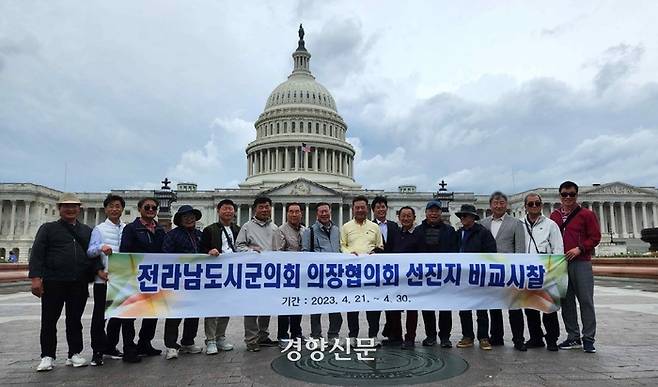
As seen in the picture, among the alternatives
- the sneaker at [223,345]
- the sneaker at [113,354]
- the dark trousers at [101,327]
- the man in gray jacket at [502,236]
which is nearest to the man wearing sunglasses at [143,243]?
the dark trousers at [101,327]

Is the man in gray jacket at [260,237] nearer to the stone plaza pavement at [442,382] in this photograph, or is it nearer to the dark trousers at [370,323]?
the stone plaza pavement at [442,382]

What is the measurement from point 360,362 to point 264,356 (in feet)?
5.09

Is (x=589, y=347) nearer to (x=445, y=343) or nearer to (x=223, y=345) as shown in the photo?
(x=445, y=343)

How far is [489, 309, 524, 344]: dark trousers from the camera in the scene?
7.75 meters

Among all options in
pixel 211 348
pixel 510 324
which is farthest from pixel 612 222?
pixel 211 348

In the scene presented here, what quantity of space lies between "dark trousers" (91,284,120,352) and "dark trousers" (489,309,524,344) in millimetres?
6268

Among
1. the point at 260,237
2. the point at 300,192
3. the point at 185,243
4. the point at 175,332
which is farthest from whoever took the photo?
the point at 300,192

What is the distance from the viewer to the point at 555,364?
6.68 m

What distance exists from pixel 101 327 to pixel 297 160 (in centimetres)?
8473

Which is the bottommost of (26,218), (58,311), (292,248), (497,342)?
(497,342)

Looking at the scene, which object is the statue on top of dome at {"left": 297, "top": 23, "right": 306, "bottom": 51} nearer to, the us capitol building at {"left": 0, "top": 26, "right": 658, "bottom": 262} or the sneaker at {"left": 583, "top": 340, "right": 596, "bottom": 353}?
the us capitol building at {"left": 0, "top": 26, "right": 658, "bottom": 262}

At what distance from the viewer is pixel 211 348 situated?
24.7ft

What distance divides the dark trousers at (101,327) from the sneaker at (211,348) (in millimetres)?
1446

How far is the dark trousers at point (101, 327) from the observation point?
702cm
